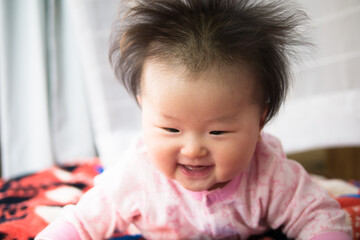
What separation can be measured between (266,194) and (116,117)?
735mm

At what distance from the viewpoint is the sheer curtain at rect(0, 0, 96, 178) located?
1.47 metres

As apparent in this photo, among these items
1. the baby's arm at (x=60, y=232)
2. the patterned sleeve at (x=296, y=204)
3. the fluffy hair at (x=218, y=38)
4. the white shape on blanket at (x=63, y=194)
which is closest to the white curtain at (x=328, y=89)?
the patterned sleeve at (x=296, y=204)

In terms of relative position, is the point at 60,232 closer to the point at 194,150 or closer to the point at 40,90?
the point at 194,150

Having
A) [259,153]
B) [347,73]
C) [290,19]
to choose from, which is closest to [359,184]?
[347,73]

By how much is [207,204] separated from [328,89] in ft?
2.80

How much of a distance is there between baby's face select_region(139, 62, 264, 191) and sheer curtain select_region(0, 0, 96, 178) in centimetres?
100

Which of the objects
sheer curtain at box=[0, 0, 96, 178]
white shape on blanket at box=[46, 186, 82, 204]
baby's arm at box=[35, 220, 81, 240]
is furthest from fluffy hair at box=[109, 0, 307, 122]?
sheer curtain at box=[0, 0, 96, 178]

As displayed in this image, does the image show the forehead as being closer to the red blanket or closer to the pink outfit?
the pink outfit

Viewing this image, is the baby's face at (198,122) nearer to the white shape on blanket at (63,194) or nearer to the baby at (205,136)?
the baby at (205,136)

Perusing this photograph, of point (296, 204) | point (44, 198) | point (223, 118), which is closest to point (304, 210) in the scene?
point (296, 204)

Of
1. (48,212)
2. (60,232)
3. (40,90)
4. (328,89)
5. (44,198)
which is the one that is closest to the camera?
(60,232)

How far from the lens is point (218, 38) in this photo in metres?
0.61

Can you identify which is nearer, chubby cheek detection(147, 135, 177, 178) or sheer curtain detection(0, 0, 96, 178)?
chubby cheek detection(147, 135, 177, 178)

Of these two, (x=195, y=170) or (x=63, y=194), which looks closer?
(x=195, y=170)
